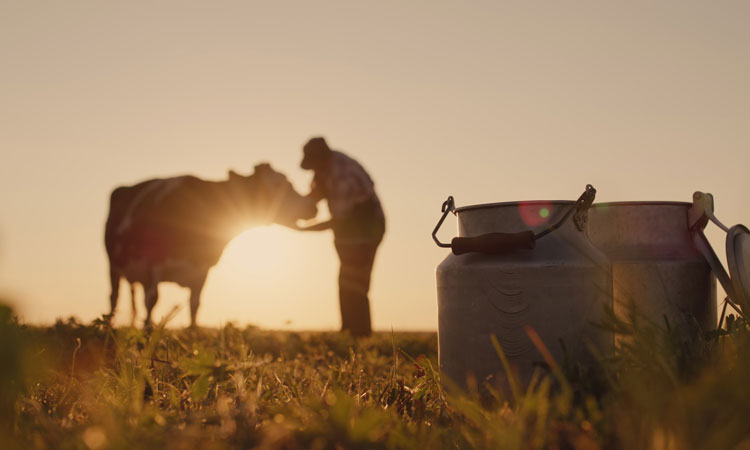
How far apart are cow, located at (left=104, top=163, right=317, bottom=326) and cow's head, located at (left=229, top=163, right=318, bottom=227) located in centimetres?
2

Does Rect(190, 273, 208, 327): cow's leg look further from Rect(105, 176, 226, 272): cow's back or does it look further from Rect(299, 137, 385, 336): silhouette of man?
Rect(299, 137, 385, 336): silhouette of man

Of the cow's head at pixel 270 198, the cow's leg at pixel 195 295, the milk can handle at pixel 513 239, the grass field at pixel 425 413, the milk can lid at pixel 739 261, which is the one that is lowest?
the cow's leg at pixel 195 295

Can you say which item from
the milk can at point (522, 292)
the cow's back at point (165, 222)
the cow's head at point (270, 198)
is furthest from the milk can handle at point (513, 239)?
the cow's head at point (270, 198)

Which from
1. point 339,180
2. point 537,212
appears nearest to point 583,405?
point 537,212

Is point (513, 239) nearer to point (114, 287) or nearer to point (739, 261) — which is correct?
point (739, 261)

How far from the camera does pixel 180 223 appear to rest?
10.2 metres

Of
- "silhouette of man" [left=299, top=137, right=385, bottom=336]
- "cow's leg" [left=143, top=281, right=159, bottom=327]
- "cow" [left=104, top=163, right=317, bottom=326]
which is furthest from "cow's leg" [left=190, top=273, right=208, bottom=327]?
"silhouette of man" [left=299, top=137, right=385, bottom=336]

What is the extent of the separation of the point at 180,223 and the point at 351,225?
2.88 meters

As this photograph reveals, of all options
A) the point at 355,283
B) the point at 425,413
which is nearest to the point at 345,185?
the point at 355,283

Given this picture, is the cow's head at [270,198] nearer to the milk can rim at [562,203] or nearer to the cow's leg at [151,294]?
the cow's leg at [151,294]

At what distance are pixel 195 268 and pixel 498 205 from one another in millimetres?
8154

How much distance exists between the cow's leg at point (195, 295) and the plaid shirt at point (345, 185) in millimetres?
2499

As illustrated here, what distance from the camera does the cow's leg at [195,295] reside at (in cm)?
996

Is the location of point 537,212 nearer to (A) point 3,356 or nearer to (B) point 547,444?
(B) point 547,444
